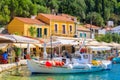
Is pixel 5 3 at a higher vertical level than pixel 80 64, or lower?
higher

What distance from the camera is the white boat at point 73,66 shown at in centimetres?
2731

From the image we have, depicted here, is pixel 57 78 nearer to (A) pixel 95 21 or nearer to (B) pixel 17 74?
(B) pixel 17 74

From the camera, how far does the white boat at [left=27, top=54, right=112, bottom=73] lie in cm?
2731

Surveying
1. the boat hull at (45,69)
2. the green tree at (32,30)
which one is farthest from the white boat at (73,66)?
the green tree at (32,30)

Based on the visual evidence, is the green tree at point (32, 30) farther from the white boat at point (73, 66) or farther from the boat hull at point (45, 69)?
the boat hull at point (45, 69)

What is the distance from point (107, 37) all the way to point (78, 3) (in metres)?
29.5

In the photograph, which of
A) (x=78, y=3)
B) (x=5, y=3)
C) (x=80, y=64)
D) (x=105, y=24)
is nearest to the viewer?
(x=80, y=64)

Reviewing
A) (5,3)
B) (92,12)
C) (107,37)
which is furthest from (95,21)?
(5,3)

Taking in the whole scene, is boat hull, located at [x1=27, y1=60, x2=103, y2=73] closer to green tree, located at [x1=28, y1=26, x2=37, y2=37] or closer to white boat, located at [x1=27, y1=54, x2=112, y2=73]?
white boat, located at [x1=27, y1=54, x2=112, y2=73]

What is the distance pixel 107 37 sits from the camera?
219 ft

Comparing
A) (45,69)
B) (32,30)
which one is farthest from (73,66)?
(32,30)

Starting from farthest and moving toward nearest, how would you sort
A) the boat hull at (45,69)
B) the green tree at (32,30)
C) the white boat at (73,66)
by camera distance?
the green tree at (32,30)
the white boat at (73,66)
the boat hull at (45,69)

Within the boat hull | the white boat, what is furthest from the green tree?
the boat hull

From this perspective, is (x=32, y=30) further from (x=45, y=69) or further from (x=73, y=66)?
(x=45, y=69)
